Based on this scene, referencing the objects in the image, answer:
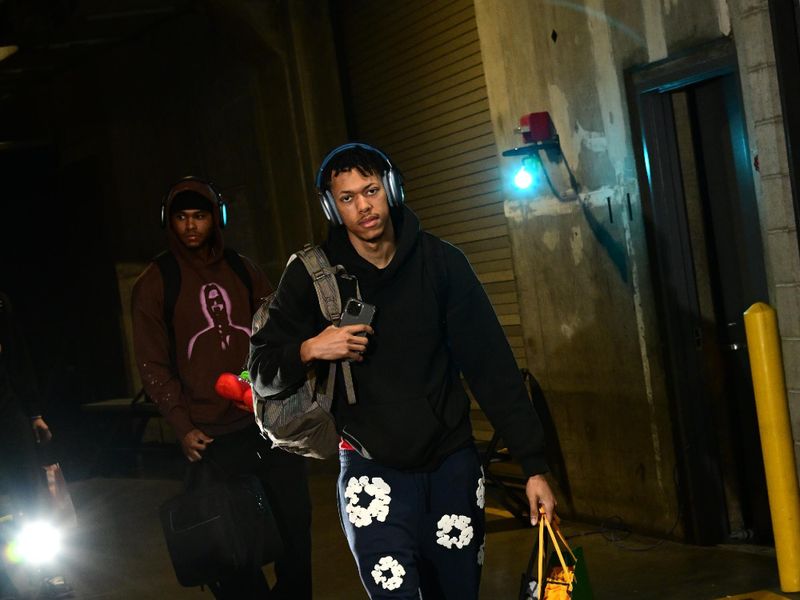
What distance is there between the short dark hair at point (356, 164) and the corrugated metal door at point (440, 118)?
4.53 metres

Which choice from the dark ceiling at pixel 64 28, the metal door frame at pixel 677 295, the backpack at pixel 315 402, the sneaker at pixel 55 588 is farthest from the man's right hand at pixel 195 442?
the dark ceiling at pixel 64 28

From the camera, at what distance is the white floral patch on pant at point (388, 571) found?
3844mm

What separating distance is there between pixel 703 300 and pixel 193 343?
3037 millimetres

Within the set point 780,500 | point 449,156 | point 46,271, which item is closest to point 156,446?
point 46,271

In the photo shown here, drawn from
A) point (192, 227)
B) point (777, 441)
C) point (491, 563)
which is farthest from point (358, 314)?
point (491, 563)

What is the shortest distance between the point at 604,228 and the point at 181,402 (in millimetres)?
3063

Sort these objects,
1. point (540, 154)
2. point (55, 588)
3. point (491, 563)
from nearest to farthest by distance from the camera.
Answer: point (491, 563)
point (540, 154)
point (55, 588)

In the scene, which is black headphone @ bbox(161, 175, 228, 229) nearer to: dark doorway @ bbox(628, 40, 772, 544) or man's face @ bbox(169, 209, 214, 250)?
man's face @ bbox(169, 209, 214, 250)

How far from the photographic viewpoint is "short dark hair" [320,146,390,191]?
3951 millimetres

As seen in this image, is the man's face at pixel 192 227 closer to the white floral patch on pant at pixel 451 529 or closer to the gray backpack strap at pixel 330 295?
the gray backpack strap at pixel 330 295

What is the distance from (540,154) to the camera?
7.74 meters

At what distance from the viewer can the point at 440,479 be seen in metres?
3.92

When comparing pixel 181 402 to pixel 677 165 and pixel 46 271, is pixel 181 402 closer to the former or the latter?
pixel 677 165

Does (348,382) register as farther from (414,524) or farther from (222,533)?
(222,533)
